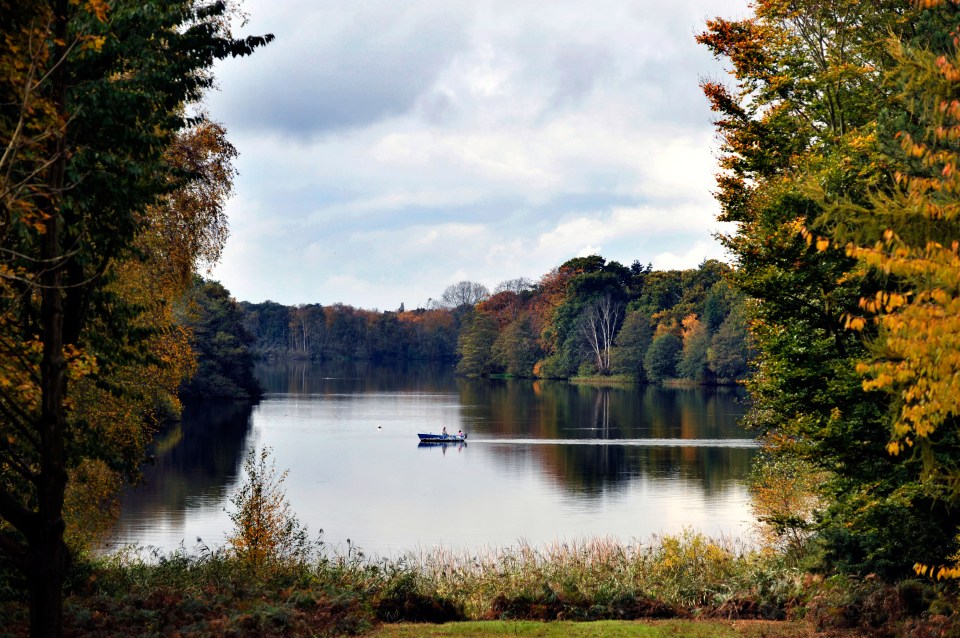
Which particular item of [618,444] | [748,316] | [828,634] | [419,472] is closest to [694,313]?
[618,444]

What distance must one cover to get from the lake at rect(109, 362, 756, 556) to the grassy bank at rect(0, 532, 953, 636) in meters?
11.1

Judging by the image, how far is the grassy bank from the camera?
1131 centimetres

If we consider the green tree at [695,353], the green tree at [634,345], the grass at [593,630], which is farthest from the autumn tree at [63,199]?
the green tree at [634,345]

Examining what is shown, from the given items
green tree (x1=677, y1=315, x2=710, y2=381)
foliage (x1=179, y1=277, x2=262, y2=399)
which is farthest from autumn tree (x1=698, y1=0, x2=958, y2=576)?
green tree (x1=677, y1=315, x2=710, y2=381)

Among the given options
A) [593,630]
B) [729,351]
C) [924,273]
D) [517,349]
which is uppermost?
[517,349]

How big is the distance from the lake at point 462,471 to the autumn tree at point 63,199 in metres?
18.6

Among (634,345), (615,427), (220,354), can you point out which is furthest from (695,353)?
(220,354)

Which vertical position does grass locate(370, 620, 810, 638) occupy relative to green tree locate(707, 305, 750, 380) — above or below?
below

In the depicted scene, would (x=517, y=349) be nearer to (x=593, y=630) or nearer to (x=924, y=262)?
(x=593, y=630)

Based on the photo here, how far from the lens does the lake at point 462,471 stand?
31.4 metres

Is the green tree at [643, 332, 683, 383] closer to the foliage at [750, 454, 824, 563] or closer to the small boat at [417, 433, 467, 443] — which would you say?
the small boat at [417, 433, 467, 443]

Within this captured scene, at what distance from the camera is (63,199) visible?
29.0 ft

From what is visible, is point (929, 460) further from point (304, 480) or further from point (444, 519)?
point (304, 480)

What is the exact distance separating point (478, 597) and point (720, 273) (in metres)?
8.57
